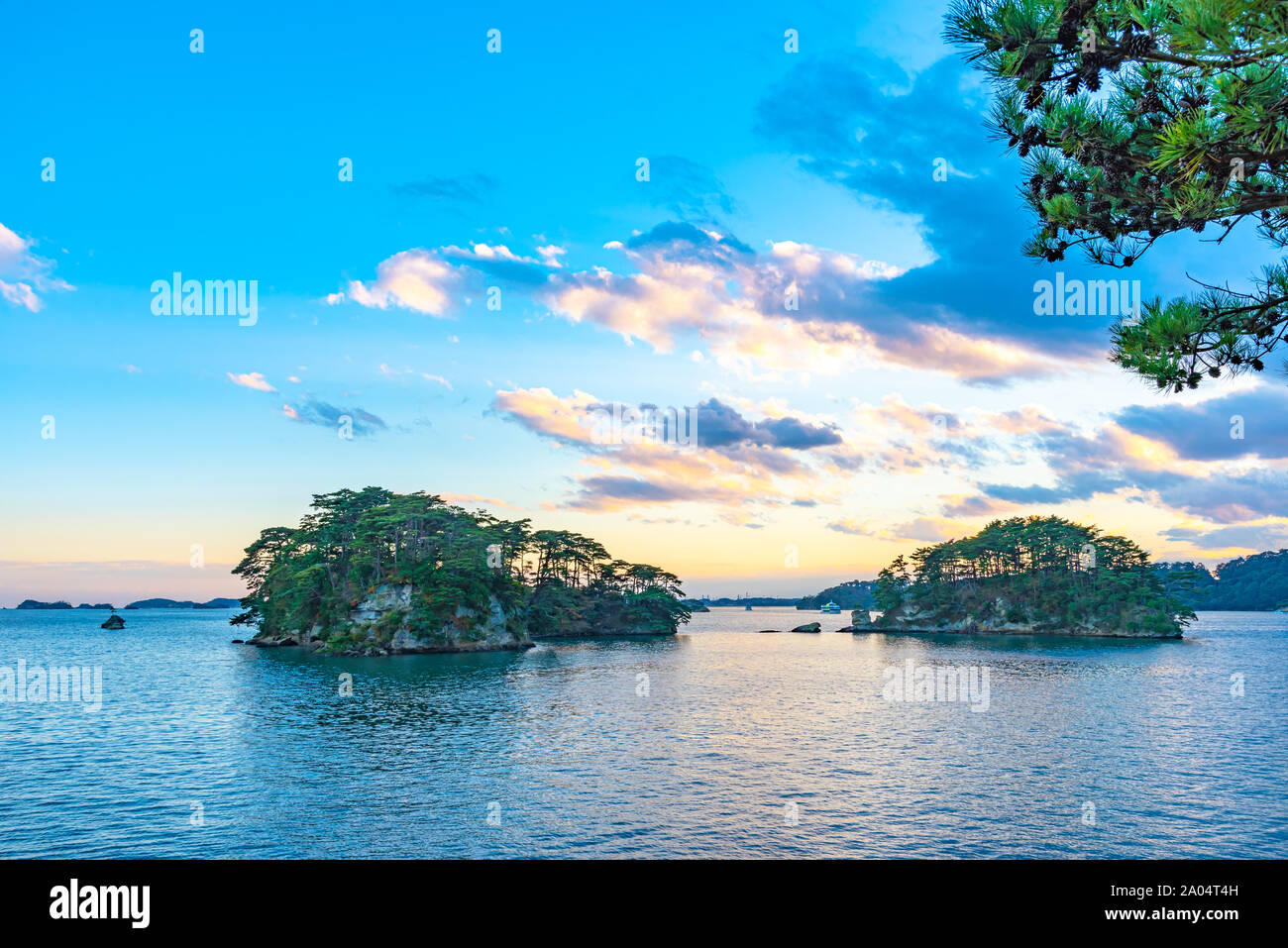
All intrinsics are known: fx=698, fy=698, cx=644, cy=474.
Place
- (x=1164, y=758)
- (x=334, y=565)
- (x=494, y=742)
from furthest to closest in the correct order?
(x=334, y=565), (x=494, y=742), (x=1164, y=758)

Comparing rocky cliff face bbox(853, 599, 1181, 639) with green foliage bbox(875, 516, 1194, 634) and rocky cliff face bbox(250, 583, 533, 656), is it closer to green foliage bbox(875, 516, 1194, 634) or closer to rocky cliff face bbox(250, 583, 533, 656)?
green foliage bbox(875, 516, 1194, 634)

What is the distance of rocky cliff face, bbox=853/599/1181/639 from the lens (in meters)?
129

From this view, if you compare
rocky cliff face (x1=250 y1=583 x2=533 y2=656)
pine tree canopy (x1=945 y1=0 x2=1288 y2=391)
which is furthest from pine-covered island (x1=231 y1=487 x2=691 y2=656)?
pine tree canopy (x1=945 y1=0 x2=1288 y2=391)

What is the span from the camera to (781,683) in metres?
67.6

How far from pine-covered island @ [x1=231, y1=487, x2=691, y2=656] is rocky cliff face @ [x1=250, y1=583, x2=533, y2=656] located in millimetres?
127

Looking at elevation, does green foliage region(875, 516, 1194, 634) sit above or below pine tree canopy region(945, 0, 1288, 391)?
below

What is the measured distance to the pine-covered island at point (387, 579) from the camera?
88.9m

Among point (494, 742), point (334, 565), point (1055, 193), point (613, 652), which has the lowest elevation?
point (613, 652)

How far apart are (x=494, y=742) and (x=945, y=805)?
75.6 feet

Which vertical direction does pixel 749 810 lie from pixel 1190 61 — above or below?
below
